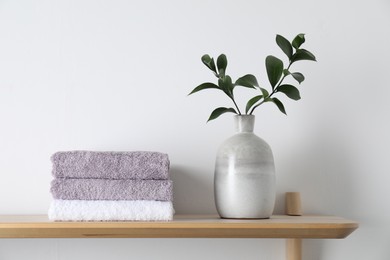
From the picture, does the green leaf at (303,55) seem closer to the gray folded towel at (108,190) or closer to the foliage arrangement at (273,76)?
the foliage arrangement at (273,76)

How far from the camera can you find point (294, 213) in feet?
3.17

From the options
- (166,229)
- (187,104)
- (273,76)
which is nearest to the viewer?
(166,229)

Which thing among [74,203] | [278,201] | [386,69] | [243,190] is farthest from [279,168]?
[74,203]

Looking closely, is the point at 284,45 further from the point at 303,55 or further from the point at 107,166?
the point at 107,166

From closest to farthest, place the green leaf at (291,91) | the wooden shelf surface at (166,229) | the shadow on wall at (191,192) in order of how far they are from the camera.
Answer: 1. the wooden shelf surface at (166,229)
2. the green leaf at (291,91)
3. the shadow on wall at (191,192)

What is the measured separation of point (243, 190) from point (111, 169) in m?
0.21

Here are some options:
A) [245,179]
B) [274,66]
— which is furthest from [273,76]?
[245,179]

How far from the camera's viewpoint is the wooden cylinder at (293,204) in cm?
97

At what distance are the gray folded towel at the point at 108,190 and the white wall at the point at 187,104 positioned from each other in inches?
6.0

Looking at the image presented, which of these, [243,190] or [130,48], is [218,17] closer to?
[130,48]

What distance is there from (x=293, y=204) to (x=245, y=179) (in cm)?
15

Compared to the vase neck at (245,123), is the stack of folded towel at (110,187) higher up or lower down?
lower down

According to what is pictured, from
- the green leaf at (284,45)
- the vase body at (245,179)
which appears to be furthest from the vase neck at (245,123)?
the green leaf at (284,45)

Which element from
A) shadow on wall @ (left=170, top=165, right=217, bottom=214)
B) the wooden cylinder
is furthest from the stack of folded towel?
the wooden cylinder
